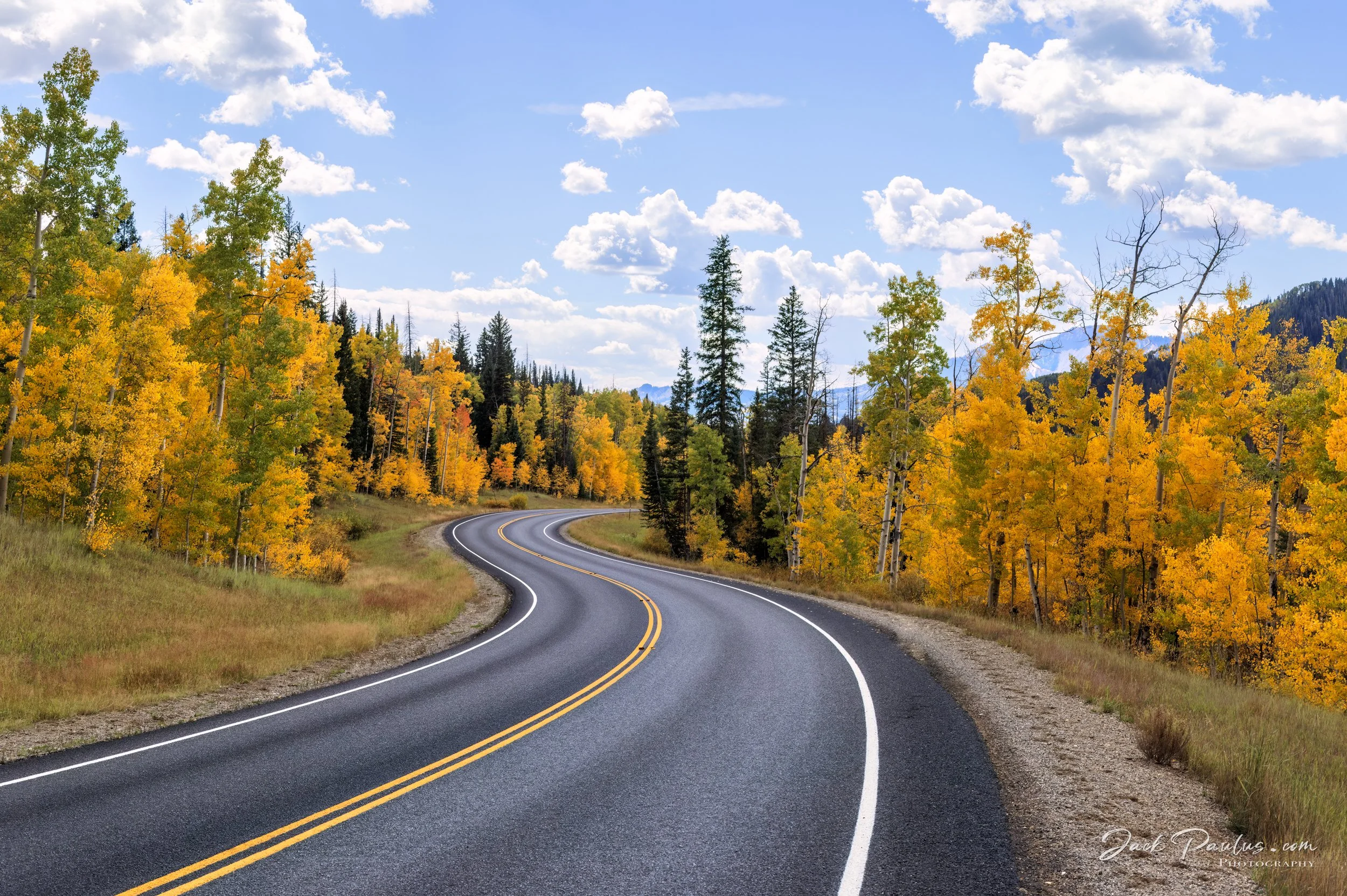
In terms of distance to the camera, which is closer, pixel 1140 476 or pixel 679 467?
pixel 1140 476

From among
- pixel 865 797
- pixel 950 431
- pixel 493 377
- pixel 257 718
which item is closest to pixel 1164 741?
pixel 865 797

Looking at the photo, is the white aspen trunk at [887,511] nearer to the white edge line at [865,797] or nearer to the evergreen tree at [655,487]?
the white edge line at [865,797]

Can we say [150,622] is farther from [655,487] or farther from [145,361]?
[655,487]

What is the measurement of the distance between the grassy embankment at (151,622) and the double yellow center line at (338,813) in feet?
19.7

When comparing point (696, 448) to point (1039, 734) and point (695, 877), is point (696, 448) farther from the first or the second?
point (695, 877)

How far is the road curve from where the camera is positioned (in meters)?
5.16

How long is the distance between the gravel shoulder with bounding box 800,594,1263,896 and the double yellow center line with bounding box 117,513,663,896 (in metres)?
5.53

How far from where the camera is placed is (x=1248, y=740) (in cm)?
836

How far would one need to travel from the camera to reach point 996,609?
85.6 ft

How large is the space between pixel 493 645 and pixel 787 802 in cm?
1039

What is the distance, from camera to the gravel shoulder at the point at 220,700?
845cm

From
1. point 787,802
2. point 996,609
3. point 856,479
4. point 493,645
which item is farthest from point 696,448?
point 787,802
